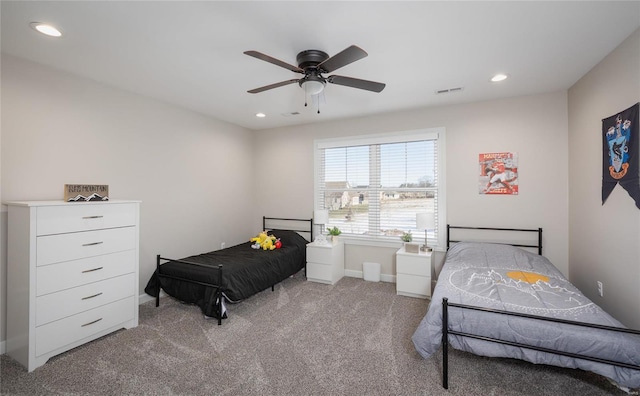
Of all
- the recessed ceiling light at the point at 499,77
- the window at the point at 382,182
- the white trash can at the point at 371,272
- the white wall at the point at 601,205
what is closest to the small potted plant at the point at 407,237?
the window at the point at 382,182

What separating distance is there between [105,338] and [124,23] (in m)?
2.78

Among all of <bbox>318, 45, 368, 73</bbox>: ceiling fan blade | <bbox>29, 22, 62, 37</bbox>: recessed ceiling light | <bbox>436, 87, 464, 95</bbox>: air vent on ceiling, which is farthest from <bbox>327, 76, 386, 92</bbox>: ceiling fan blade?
<bbox>29, 22, 62, 37</bbox>: recessed ceiling light

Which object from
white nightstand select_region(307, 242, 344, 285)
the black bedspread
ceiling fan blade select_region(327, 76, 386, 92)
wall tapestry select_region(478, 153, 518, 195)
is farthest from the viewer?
white nightstand select_region(307, 242, 344, 285)

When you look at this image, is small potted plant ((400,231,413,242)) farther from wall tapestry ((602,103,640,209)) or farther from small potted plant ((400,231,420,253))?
wall tapestry ((602,103,640,209))

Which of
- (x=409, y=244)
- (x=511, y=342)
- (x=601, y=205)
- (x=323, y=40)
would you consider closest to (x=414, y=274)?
(x=409, y=244)

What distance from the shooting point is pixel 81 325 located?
94.4 inches

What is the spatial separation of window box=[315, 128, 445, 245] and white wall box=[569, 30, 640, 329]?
1.42m

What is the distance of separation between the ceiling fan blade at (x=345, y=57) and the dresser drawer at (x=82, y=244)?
2.52 metres

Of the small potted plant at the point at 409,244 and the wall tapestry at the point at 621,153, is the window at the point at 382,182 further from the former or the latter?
the wall tapestry at the point at 621,153

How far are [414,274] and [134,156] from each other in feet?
12.8

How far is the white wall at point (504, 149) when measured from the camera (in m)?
3.28

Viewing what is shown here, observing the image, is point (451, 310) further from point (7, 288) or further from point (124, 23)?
point (7, 288)

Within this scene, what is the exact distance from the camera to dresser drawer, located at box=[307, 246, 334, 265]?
160 inches

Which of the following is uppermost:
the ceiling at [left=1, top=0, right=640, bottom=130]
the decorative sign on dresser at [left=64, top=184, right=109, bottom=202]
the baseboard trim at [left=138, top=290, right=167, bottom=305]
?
the ceiling at [left=1, top=0, right=640, bottom=130]
